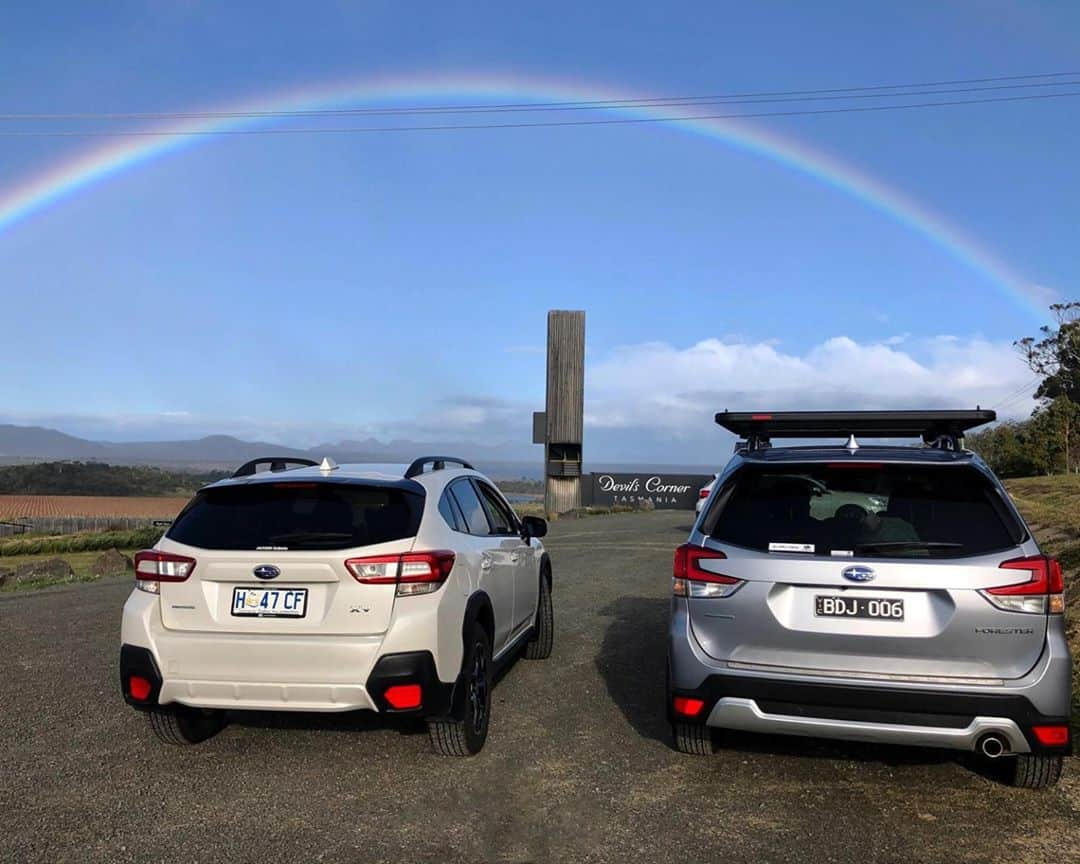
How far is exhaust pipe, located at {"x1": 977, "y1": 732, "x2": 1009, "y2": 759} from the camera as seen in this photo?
12.5 feet

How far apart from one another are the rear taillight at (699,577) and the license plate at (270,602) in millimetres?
1826

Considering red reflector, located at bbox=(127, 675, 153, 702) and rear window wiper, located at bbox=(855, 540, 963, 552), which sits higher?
rear window wiper, located at bbox=(855, 540, 963, 552)

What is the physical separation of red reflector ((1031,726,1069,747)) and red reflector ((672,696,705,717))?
145cm

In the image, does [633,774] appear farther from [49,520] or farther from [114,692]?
[49,520]

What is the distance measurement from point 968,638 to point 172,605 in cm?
378

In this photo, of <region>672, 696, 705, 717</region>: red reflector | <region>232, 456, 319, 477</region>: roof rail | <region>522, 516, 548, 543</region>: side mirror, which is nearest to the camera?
<region>672, 696, 705, 717</region>: red reflector

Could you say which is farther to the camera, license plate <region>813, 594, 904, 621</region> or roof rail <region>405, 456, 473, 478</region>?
roof rail <region>405, 456, 473, 478</region>

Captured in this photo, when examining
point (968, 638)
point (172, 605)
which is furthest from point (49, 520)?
point (968, 638)

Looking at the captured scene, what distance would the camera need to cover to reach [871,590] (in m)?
3.93

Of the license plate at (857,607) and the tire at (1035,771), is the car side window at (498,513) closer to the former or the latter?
the license plate at (857,607)

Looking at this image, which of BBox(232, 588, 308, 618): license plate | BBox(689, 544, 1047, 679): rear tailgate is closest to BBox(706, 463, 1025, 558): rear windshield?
BBox(689, 544, 1047, 679): rear tailgate

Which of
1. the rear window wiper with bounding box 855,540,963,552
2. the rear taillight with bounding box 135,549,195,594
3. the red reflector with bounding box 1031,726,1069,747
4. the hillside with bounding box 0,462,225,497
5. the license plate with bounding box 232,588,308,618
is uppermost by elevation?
the rear window wiper with bounding box 855,540,963,552

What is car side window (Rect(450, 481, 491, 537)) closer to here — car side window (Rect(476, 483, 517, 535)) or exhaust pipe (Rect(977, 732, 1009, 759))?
car side window (Rect(476, 483, 517, 535))

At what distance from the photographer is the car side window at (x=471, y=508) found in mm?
5340
